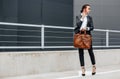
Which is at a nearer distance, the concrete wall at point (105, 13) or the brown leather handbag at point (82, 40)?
the brown leather handbag at point (82, 40)

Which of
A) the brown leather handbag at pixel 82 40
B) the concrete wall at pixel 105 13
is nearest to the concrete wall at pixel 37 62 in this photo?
the brown leather handbag at pixel 82 40

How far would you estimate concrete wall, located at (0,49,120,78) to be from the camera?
9547 millimetres

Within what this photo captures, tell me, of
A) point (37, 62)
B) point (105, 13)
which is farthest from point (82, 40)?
point (105, 13)

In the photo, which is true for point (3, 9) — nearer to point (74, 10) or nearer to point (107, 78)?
point (74, 10)

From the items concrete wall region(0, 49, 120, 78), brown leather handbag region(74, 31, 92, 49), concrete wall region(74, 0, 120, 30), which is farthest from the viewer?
concrete wall region(74, 0, 120, 30)

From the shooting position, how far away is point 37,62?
10430 millimetres

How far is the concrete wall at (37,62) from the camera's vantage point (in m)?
9.55

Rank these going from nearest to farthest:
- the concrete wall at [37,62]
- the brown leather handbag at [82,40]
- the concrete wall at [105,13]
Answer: the brown leather handbag at [82,40], the concrete wall at [37,62], the concrete wall at [105,13]

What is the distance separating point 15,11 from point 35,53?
5510mm

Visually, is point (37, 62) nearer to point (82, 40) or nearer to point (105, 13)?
point (82, 40)

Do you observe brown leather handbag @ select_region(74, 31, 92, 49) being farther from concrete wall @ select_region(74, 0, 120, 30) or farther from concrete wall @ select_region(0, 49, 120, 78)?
concrete wall @ select_region(74, 0, 120, 30)

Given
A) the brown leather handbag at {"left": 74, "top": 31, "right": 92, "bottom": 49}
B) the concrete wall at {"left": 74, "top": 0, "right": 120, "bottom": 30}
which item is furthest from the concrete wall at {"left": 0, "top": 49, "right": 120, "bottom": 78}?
the concrete wall at {"left": 74, "top": 0, "right": 120, "bottom": 30}

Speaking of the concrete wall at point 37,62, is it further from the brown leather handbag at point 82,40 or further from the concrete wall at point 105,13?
the concrete wall at point 105,13

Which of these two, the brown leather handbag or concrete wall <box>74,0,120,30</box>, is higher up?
concrete wall <box>74,0,120,30</box>
